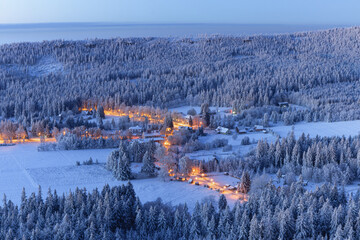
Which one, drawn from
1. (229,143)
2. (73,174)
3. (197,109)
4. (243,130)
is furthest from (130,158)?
(197,109)

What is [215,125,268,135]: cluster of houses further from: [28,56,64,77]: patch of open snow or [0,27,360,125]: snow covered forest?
[28,56,64,77]: patch of open snow

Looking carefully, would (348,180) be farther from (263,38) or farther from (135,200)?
(263,38)

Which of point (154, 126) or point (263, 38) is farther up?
point (263, 38)

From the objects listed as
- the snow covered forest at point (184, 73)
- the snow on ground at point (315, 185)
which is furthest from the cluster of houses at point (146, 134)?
the snow on ground at point (315, 185)

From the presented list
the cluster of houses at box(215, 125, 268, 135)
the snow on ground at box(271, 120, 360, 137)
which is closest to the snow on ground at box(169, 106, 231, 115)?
the cluster of houses at box(215, 125, 268, 135)

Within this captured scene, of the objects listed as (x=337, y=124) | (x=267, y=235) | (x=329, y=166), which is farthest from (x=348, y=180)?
(x=337, y=124)

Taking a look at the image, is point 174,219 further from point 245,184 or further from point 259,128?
point 259,128

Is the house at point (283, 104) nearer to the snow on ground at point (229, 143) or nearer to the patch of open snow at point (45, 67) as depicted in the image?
the snow on ground at point (229, 143)
